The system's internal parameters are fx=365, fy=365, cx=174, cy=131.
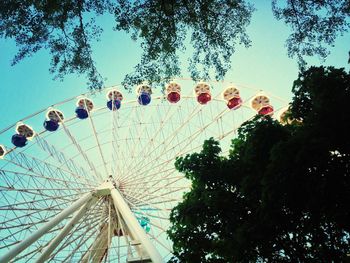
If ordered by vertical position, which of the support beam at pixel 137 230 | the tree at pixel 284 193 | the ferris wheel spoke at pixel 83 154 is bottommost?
the tree at pixel 284 193

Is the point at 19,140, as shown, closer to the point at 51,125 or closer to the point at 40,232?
the point at 51,125

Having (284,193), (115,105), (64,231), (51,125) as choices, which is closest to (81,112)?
(51,125)

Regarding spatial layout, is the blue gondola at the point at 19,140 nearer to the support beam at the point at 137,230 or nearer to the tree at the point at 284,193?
the support beam at the point at 137,230

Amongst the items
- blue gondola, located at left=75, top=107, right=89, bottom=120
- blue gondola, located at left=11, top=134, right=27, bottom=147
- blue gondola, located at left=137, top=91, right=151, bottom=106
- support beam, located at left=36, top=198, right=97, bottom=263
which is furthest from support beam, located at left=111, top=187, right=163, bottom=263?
blue gondola, located at left=11, top=134, right=27, bottom=147

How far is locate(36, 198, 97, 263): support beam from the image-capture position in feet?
40.2

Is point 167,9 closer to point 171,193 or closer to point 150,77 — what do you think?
point 150,77

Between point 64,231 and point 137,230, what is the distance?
3.36 metres

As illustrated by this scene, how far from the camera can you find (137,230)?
11.8 meters

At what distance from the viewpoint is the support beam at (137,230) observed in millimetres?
9895

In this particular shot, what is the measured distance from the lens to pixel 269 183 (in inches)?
269

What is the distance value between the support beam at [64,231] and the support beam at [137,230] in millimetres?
1228

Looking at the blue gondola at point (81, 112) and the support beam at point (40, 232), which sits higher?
the blue gondola at point (81, 112)

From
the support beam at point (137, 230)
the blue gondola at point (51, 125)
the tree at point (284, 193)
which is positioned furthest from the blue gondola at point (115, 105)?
the tree at point (284, 193)

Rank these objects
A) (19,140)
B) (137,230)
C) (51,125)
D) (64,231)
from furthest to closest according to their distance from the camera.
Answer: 1. (19,140)
2. (51,125)
3. (64,231)
4. (137,230)
